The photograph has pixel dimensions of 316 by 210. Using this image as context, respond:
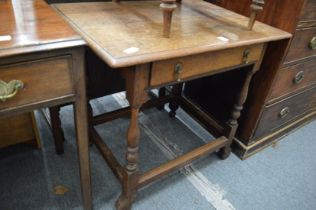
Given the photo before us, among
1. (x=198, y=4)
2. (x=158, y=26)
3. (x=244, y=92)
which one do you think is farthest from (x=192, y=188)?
(x=198, y=4)

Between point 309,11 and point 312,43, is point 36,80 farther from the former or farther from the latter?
point 312,43

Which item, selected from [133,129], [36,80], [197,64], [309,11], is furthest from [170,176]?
[309,11]

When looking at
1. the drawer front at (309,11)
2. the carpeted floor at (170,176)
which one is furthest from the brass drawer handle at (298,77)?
the carpeted floor at (170,176)

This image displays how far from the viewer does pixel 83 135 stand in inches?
34.9

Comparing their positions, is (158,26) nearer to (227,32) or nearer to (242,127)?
(227,32)

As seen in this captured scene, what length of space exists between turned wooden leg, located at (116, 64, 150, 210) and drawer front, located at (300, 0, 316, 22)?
2.61ft

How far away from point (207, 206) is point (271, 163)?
54cm

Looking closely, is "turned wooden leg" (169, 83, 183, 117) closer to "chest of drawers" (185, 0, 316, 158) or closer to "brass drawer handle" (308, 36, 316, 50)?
"chest of drawers" (185, 0, 316, 158)

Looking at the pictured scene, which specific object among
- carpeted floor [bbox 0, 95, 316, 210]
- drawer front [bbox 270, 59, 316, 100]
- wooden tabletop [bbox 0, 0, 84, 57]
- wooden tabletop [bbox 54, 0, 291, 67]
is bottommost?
carpeted floor [bbox 0, 95, 316, 210]

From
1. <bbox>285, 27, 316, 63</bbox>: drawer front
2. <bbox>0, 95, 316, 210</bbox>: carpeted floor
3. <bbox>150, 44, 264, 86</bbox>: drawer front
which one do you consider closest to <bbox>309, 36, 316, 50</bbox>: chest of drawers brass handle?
<bbox>285, 27, 316, 63</bbox>: drawer front

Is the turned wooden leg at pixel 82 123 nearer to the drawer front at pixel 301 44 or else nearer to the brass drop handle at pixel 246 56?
the brass drop handle at pixel 246 56

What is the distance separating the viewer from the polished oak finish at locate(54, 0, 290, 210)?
2.72 ft

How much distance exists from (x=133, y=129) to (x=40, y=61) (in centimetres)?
42

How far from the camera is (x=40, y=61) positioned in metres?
0.67
